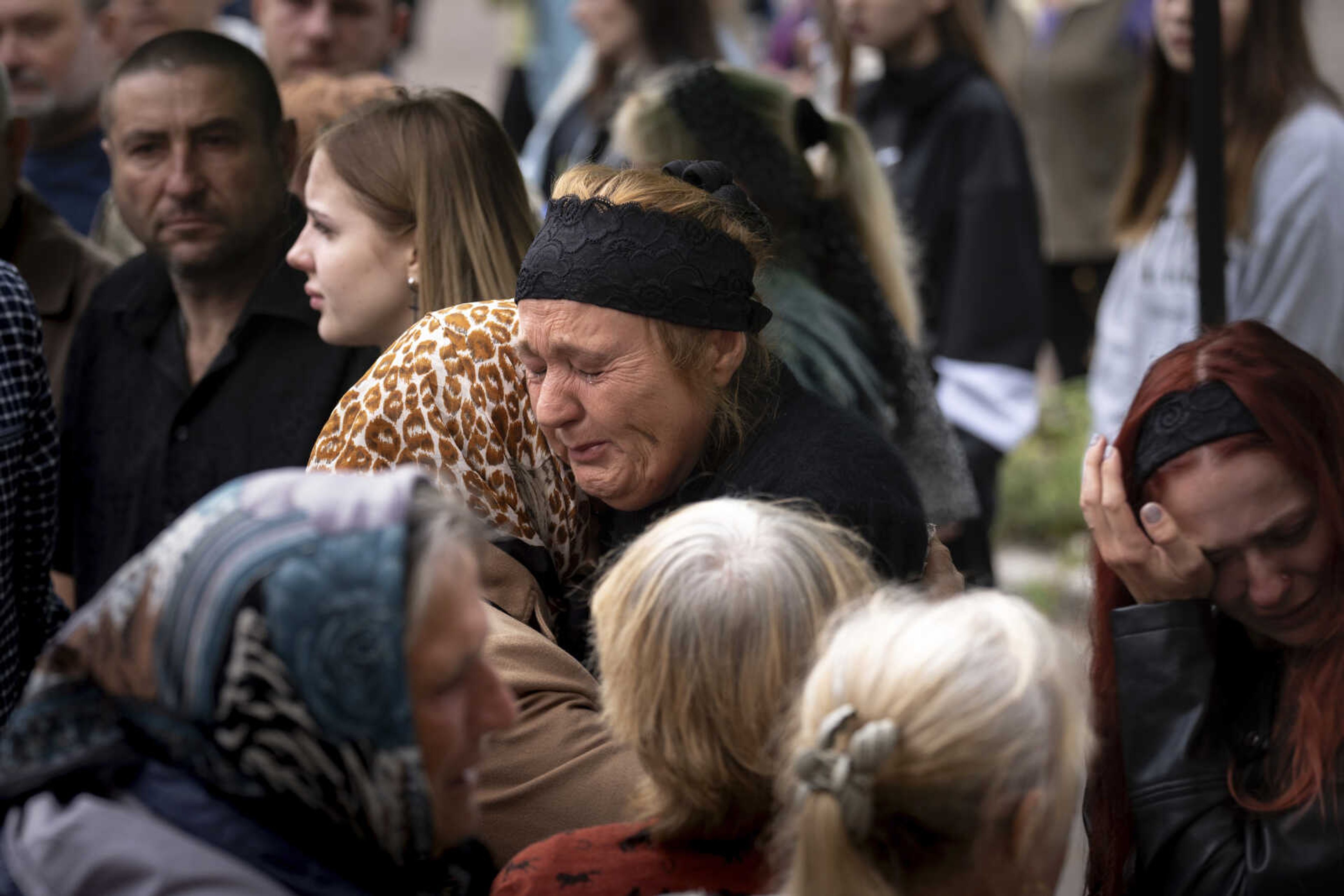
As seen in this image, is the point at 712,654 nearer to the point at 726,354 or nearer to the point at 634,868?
the point at 634,868

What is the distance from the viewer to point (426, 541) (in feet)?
4.78

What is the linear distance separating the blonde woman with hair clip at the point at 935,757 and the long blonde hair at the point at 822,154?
188cm

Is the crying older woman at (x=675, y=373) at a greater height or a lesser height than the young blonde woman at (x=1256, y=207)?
greater

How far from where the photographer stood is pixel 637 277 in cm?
225

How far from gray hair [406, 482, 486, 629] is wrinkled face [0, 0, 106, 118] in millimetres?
3102

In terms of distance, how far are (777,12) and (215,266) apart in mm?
7773

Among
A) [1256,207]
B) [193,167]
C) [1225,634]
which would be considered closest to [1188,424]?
[1225,634]

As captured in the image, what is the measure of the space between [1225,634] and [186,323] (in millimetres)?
2200

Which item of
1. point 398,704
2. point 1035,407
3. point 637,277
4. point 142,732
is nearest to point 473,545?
point 398,704

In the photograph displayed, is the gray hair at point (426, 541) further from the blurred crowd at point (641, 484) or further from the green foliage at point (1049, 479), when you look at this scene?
the green foliage at point (1049, 479)

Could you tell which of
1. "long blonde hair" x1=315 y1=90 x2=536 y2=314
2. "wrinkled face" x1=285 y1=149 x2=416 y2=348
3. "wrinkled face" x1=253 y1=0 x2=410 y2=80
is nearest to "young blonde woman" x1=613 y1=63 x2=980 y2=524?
"long blonde hair" x1=315 y1=90 x2=536 y2=314

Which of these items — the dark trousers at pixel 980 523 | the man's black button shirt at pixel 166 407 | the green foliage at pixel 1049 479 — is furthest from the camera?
the green foliage at pixel 1049 479

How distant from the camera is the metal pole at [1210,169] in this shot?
3180 millimetres

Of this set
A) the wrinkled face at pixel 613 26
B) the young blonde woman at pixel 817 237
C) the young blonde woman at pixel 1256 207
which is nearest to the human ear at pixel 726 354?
the young blonde woman at pixel 817 237
